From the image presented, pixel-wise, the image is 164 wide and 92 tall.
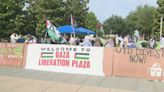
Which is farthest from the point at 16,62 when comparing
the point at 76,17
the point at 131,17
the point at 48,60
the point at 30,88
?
the point at 131,17

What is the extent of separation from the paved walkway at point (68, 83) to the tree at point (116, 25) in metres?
91.8

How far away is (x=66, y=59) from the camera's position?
16.2 m

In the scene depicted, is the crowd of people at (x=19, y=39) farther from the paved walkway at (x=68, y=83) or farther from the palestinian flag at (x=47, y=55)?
the paved walkway at (x=68, y=83)

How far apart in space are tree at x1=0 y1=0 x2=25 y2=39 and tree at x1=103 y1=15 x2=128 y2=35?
6831 cm

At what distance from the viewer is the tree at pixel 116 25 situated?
352ft

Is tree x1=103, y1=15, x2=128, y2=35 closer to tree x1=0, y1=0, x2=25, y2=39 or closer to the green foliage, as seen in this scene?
the green foliage

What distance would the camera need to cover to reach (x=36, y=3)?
4184 centimetres

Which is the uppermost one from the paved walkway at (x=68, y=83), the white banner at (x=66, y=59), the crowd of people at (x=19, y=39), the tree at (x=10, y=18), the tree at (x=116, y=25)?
the tree at (x=116, y=25)

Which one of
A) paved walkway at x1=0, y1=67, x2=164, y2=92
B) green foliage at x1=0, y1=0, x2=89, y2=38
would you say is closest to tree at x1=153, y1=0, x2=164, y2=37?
green foliage at x1=0, y1=0, x2=89, y2=38

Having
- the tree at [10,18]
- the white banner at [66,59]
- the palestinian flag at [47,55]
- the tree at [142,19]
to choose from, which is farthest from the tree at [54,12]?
the tree at [142,19]

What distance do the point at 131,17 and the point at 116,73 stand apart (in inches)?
3491

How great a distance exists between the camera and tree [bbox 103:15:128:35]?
10734 centimetres

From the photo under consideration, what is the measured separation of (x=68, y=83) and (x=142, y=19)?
82.6 meters

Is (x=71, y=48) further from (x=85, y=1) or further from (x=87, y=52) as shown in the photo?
(x=85, y=1)
